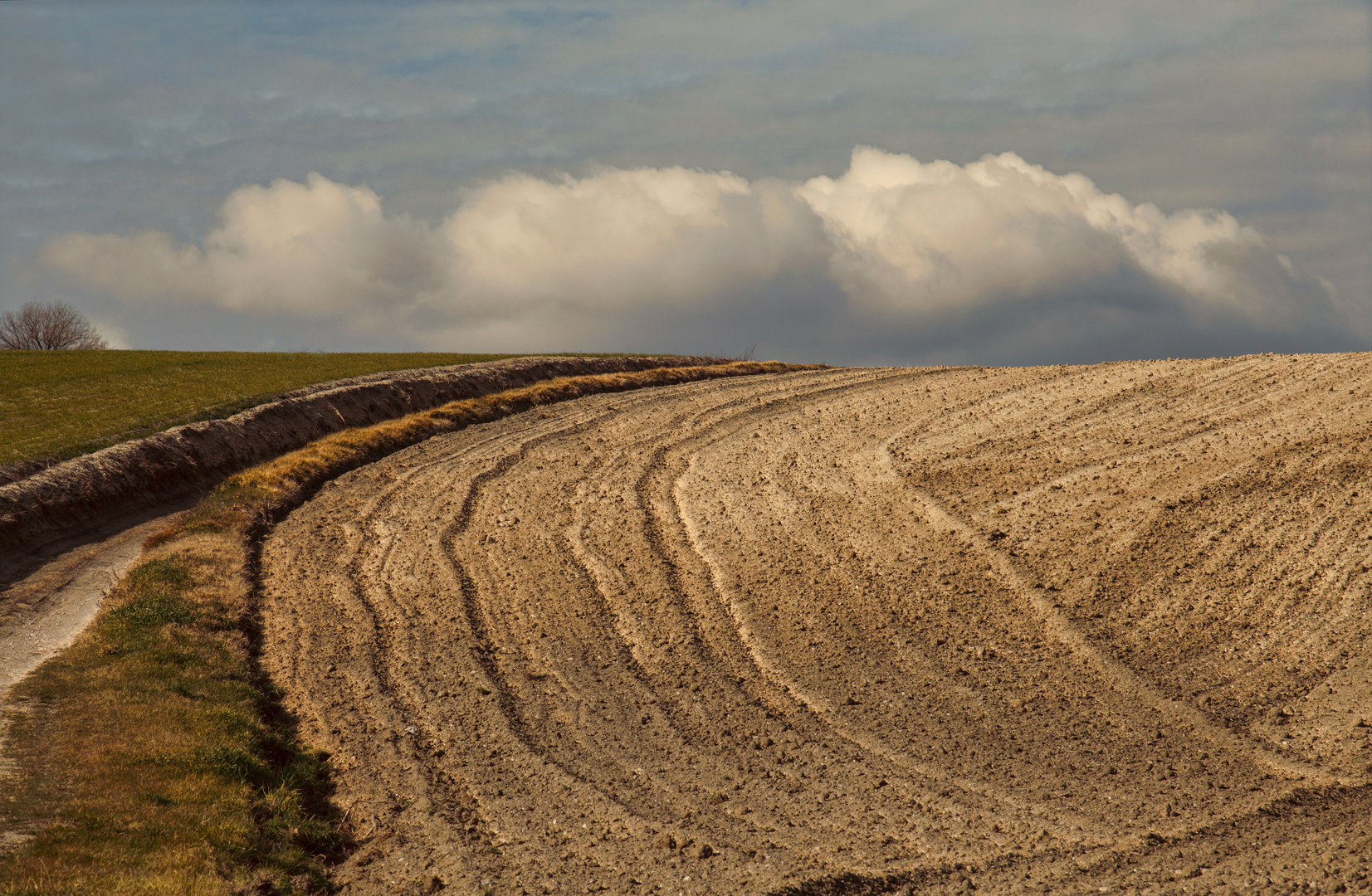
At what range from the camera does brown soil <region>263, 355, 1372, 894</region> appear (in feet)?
29.7

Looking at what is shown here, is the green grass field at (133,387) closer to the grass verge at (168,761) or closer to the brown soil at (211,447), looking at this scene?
the brown soil at (211,447)

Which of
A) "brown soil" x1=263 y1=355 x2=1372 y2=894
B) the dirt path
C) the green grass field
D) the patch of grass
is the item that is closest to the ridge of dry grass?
the green grass field

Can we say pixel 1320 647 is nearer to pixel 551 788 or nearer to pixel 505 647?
pixel 551 788

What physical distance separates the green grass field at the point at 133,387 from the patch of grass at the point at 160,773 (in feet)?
36.4

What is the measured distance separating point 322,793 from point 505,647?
390cm

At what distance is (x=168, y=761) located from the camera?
33.8 ft

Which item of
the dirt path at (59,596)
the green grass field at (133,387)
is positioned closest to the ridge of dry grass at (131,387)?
the green grass field at (133,387)

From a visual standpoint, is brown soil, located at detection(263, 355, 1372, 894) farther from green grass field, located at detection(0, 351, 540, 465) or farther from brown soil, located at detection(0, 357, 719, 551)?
green grass field, located at detection(0, 351, 540, 465)

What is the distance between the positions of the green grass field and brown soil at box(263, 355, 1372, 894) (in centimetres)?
757

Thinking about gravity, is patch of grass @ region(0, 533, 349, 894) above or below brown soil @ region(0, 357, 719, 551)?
below

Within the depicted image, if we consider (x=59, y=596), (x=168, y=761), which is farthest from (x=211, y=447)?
(x=168, y=761)

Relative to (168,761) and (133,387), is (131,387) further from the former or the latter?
(168,761)

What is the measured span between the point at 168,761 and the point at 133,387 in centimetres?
2647

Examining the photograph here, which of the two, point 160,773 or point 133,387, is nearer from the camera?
Result: point 160,773
